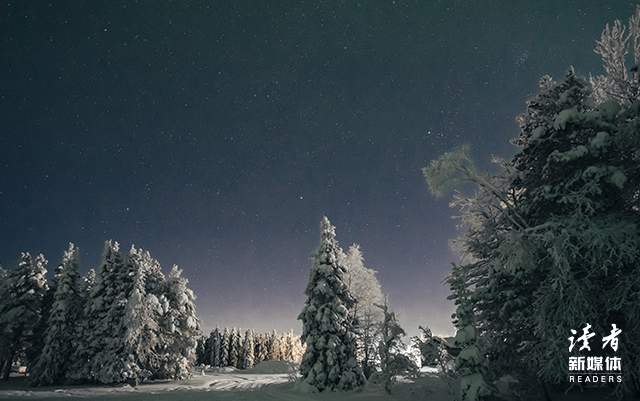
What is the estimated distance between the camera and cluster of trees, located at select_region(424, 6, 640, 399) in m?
10.7

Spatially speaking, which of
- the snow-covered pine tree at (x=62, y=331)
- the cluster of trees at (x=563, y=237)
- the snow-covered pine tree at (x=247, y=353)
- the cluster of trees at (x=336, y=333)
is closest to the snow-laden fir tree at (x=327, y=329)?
the cluster of trees at (x=336, y=333)

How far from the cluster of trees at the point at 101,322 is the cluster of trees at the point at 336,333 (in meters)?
14.4

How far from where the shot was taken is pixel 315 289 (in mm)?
24344

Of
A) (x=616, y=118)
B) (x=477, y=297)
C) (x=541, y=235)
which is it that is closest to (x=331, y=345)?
(x=477, y=297)

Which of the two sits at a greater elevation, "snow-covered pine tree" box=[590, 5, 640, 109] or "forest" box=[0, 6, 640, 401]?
"snow-covered pine tree" box=[590, 5, 640, 109]

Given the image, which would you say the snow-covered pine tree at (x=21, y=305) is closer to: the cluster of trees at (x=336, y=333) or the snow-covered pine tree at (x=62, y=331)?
the snow-covered pine tree at (x=62, y=331)

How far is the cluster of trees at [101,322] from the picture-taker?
89.7 feet

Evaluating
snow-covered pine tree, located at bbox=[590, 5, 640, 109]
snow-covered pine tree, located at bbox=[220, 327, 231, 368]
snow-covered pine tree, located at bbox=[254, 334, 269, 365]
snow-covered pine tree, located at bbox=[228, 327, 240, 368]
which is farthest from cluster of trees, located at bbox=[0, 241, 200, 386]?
snow-covered pine tree, located at bbox=[254, 334, 269, 365]

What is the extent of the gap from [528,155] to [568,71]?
Answer: 3819 millimetres

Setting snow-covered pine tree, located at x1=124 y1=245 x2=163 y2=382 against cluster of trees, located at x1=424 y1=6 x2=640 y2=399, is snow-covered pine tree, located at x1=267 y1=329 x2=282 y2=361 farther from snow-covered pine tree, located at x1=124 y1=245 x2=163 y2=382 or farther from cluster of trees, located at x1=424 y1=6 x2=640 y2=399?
cluster of trees, located at x1=424 y1=6 x2=640 y2=399

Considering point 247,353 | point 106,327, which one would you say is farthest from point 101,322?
point 247,353

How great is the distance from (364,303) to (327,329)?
635 centimetres

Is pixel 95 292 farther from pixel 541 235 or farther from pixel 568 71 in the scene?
pixel 568 71

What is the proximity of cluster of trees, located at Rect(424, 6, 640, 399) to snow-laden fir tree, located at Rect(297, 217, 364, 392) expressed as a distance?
10481mm
